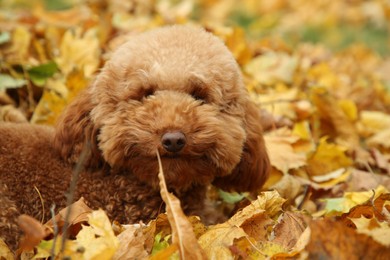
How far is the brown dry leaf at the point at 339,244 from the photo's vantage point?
6.98ft

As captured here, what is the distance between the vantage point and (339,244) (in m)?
2.15

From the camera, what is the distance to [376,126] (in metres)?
4.90

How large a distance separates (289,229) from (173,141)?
63 cm

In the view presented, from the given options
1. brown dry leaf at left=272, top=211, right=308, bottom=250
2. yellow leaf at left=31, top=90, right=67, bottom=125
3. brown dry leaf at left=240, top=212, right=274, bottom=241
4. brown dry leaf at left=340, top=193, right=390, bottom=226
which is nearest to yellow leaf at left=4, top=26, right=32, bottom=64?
yellow leaf at left=31, top=90, right=67, bottom=125

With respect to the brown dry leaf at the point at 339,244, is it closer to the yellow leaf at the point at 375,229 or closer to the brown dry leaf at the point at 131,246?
the yellow leaf at the point at 375,229

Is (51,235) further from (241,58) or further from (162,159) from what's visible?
(241,58)

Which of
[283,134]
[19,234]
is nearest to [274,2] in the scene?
[283,134]

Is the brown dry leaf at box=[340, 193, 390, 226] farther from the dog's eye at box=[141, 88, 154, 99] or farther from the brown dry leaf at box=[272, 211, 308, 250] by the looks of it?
the dog's eye at box=[141, 88, 154, 99]

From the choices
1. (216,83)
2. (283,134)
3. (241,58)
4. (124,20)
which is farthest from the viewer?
(124,20)

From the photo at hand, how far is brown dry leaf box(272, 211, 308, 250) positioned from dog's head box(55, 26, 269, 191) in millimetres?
413

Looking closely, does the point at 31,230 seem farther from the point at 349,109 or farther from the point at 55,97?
the point at 349,109

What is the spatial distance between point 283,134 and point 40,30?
2.11 metres

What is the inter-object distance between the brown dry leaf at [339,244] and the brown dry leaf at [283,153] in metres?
1.52

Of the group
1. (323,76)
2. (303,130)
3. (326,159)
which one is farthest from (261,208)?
(323,76)
